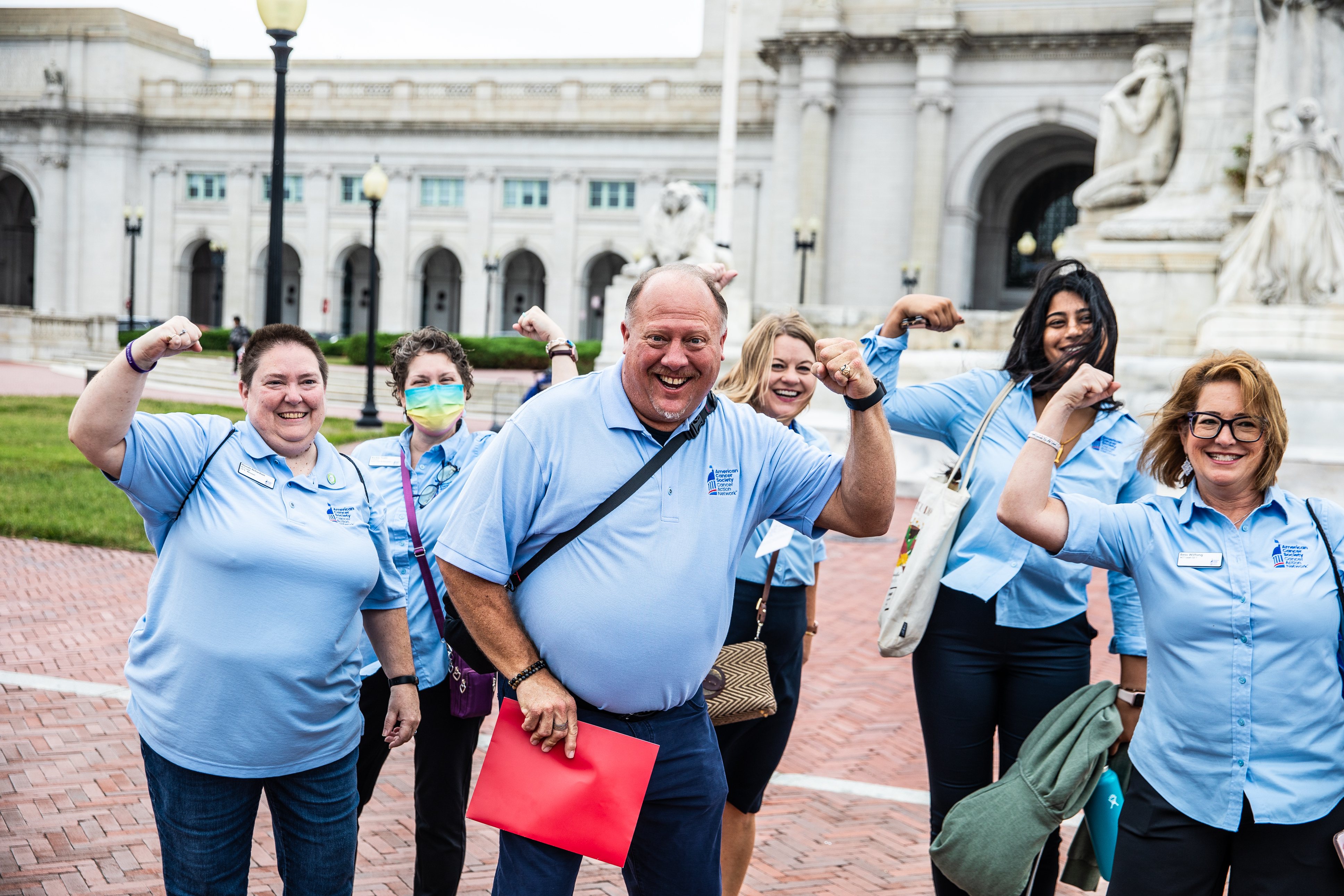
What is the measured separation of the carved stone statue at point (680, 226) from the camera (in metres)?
22.9

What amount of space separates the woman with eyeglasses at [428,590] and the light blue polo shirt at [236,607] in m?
0.66

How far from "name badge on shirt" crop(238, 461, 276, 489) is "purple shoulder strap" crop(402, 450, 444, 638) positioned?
2.66 feet

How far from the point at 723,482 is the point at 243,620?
1288mm

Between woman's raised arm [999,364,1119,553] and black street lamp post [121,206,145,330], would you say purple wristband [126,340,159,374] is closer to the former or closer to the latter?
woman's raised arm [999,364,1119,553]

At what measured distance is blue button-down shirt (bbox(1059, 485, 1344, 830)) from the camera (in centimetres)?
292

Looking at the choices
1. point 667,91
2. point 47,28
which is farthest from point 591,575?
point 47,28

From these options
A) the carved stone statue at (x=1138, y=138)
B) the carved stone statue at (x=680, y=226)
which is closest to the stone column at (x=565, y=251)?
the carved stone statue at (x=680, y=226)

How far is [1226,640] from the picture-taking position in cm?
296

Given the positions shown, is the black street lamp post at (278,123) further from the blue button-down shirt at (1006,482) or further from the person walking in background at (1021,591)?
the person walking in background at (1021,591)

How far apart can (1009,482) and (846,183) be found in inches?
1754

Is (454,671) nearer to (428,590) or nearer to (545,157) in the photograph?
(428,590)

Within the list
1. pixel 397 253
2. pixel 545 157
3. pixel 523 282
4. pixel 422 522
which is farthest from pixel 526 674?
pixel 523 282

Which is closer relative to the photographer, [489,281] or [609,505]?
[609,505]

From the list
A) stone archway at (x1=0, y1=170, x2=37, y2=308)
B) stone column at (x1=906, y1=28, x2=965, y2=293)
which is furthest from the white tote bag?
stone archway at (x1=0, y1=170, x2=37, y2=308)
